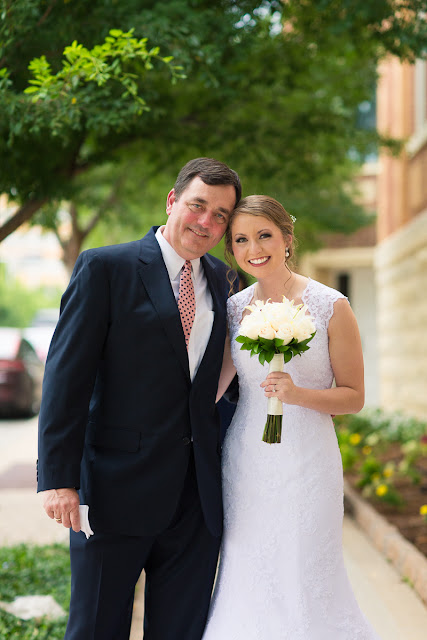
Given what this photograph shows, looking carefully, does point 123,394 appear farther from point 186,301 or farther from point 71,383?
point 186,301

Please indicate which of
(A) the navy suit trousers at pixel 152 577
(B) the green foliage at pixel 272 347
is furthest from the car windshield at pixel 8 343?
(B) the green foliage at pixel 272 347

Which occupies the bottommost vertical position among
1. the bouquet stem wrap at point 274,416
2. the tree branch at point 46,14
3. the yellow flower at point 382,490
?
the yellow flower at point 382,490

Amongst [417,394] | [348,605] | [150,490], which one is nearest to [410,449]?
[417,394]

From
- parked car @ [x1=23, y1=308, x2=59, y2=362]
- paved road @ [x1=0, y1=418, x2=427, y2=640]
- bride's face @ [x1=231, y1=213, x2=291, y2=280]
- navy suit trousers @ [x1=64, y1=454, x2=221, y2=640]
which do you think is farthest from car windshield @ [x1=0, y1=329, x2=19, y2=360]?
bride's face @ [x1=231, y1=213, x2=291, y2=280]

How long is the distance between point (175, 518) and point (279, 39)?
15.4 ft

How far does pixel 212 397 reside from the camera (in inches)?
117

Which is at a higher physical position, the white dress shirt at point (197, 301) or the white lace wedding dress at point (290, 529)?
the white dress shirt at point (197, 301)

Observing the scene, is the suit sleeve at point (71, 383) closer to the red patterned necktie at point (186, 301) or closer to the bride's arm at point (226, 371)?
the red patterned necktie at point (186, 301)

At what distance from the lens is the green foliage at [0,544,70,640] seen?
157 inches

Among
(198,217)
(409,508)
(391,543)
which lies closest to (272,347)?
(198,217)

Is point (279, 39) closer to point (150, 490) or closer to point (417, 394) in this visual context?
point (150, 490)

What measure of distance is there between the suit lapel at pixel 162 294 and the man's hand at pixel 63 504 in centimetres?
63

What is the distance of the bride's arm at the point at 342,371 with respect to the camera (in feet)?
9.43

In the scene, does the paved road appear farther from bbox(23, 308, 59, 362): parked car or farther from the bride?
bbox(23, 308, 59, 362): parked car
